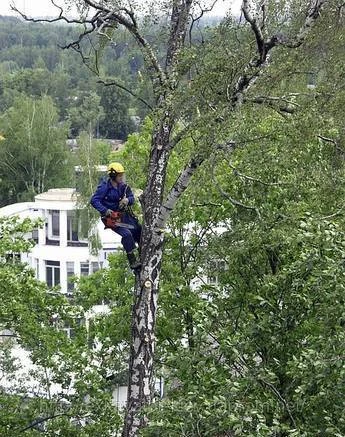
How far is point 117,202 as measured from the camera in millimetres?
9992

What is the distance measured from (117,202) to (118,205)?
59 mm

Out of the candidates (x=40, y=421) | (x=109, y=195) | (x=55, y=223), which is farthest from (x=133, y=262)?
(x=55, y=223)

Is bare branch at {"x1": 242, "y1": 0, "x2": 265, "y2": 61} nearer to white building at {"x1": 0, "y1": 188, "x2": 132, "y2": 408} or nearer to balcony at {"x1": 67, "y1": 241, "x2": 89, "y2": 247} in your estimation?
white building at {"x1": 0, "y1": 188, "x2": 132, "y2": 408}

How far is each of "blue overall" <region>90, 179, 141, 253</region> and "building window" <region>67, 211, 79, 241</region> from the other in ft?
73.1

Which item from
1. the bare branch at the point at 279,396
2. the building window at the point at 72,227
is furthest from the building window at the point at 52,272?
the bare branch at the point at 279,396

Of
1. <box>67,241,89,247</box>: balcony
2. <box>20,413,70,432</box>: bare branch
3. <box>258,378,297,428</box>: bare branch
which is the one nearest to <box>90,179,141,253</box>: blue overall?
<box>20,413,70,432</box>: bare branch

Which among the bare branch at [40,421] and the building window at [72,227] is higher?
the bare branch at [40,421]

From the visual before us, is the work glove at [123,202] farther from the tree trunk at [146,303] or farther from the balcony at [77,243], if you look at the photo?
the balcony at [77,243]

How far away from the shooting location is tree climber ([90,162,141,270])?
32.1ft

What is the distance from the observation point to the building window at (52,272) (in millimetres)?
32391

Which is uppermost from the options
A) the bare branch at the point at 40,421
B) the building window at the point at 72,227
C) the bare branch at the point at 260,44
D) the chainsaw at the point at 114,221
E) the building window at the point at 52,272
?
the bare branch at the point at 260,44

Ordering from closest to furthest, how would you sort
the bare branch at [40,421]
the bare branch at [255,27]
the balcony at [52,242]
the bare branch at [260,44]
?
1. the bare branch at [255,27]
2. the bare branch at [260,44]
3. the bare branch at [40,421]
4. the balcony at [52,242]

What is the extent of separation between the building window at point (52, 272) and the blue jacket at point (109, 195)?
22736 mm

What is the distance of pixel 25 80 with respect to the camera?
272 ft
